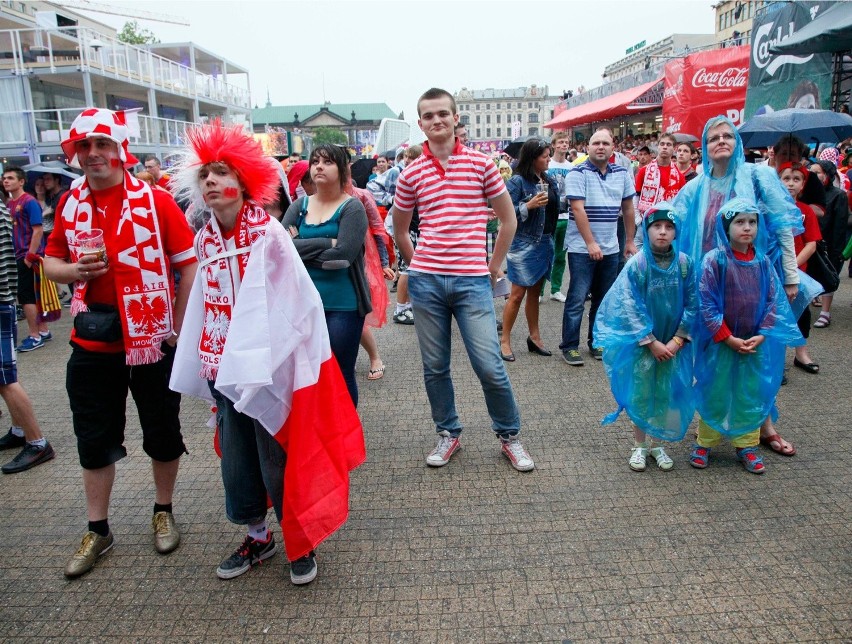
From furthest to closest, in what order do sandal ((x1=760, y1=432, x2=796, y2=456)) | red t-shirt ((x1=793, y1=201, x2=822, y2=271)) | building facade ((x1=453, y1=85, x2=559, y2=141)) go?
building facade ((x1=453, y1=85, x2=559, y2=141)), red t-shirt ((x1=793, y1=201, x2=822, y2=271)), sandal ((x1=760, y1=432, x2=796, y2=456))

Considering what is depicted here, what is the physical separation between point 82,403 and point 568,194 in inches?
157

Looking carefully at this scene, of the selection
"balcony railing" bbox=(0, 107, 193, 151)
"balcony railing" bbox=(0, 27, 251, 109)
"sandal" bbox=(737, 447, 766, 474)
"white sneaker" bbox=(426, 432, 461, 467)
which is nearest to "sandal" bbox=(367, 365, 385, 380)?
"white sneaker" bbox=(426, 432, 461, 467)

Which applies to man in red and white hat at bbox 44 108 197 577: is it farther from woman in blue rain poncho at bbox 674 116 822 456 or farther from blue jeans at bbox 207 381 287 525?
woman in blue rain poncho at bbox 674 116 822 456

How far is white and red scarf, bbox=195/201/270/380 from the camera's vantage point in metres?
2.53

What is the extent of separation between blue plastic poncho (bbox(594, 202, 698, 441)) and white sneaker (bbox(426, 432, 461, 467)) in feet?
3.39

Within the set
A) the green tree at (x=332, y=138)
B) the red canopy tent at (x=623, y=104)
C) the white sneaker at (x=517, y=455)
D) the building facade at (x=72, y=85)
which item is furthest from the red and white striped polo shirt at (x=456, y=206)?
the red canopy tent at (x=623, y=104)

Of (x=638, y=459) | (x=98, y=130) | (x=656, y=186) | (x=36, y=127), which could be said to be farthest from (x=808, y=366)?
(x=36, y=127)

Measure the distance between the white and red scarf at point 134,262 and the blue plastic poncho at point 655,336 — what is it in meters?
2.39

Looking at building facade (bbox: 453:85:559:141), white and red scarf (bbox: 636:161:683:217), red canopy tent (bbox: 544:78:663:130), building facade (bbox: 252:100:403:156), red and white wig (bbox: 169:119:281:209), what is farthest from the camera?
building facade (bbox: 453:85:559:141)

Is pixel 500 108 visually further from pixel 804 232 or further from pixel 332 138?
pixel 804 232

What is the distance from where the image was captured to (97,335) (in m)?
2.71

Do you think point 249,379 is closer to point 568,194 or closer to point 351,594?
point 351,594

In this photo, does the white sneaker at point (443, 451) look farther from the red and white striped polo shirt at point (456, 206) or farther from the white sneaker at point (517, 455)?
the red and white striped polo shirt at point (456, 206)

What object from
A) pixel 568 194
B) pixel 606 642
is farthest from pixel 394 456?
pixel 568 194
